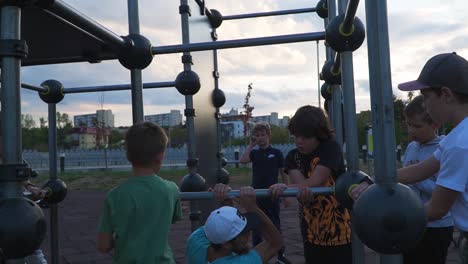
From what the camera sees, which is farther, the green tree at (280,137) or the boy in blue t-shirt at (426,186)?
the green tree at (280,137)

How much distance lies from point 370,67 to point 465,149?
48cm

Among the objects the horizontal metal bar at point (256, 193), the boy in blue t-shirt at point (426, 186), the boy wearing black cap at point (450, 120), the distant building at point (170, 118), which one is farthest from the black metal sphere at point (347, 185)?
the distant building at point (170, 118)

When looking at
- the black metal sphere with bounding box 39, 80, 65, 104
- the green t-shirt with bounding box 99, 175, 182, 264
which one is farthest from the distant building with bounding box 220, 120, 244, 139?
the green t-shirt with bounding box 99, 175, 182, 264

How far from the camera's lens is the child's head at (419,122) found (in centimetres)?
244

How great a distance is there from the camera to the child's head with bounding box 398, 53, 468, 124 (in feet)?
4.32

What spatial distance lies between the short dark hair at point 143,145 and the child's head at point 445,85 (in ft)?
3.05

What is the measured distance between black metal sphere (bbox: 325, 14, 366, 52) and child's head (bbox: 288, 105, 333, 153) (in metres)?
0.67

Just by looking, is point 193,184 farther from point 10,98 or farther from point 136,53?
point 10,98

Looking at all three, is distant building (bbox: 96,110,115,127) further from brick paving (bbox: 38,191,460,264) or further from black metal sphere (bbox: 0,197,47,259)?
black metal sphere (bbox: 0,197,47,259)

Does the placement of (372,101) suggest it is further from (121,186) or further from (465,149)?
(121,186)

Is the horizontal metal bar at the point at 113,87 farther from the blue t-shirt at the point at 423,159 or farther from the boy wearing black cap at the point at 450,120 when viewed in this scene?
the boy wearing black cap at the point at 450,120

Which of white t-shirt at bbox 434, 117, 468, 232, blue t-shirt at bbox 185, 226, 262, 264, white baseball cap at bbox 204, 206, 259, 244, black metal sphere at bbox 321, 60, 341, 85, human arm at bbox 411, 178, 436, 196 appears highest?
black metal sphere at bbox 321, 60, 341, 85

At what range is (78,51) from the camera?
230cm

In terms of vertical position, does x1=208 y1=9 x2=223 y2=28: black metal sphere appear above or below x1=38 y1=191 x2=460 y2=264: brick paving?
above
